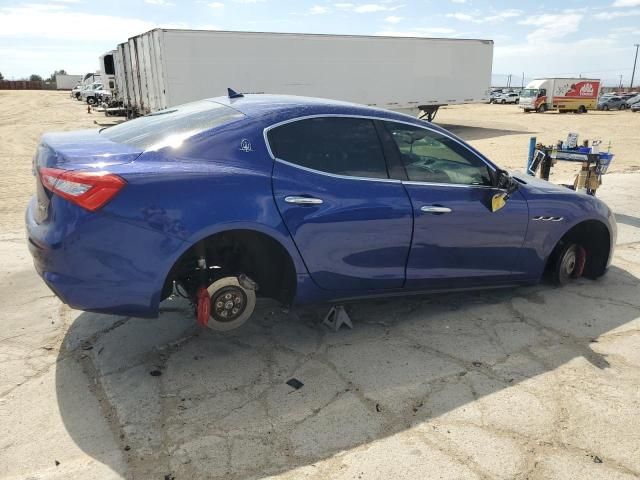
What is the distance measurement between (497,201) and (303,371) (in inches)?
73.3

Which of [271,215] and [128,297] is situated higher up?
[271,215]

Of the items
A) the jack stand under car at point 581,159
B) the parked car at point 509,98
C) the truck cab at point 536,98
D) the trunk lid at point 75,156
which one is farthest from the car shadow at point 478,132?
the parked car at point 509,98

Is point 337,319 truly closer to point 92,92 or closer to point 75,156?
point 75,156

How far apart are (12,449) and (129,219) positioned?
122cm

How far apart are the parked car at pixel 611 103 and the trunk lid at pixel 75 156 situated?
49.4 metres

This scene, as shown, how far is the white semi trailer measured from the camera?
49.4 ft

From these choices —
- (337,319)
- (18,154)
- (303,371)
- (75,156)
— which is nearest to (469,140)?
(18,154)

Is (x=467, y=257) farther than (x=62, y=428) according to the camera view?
Yes

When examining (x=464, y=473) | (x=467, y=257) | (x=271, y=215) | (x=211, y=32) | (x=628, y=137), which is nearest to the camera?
(x=464, y=473)

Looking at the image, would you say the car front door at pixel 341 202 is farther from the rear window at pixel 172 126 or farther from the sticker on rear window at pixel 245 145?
the rear window at pixel 172 126

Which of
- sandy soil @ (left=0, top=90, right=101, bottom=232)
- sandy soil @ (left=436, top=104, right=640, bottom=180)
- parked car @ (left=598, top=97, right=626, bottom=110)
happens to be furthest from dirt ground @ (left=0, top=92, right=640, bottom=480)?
parked car @ (left=598, top=97, right=626, bottom=110)

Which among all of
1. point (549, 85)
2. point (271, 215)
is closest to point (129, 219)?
point (271, 215)

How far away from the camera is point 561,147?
6914 mm

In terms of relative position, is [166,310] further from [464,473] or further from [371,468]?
[464,473]
